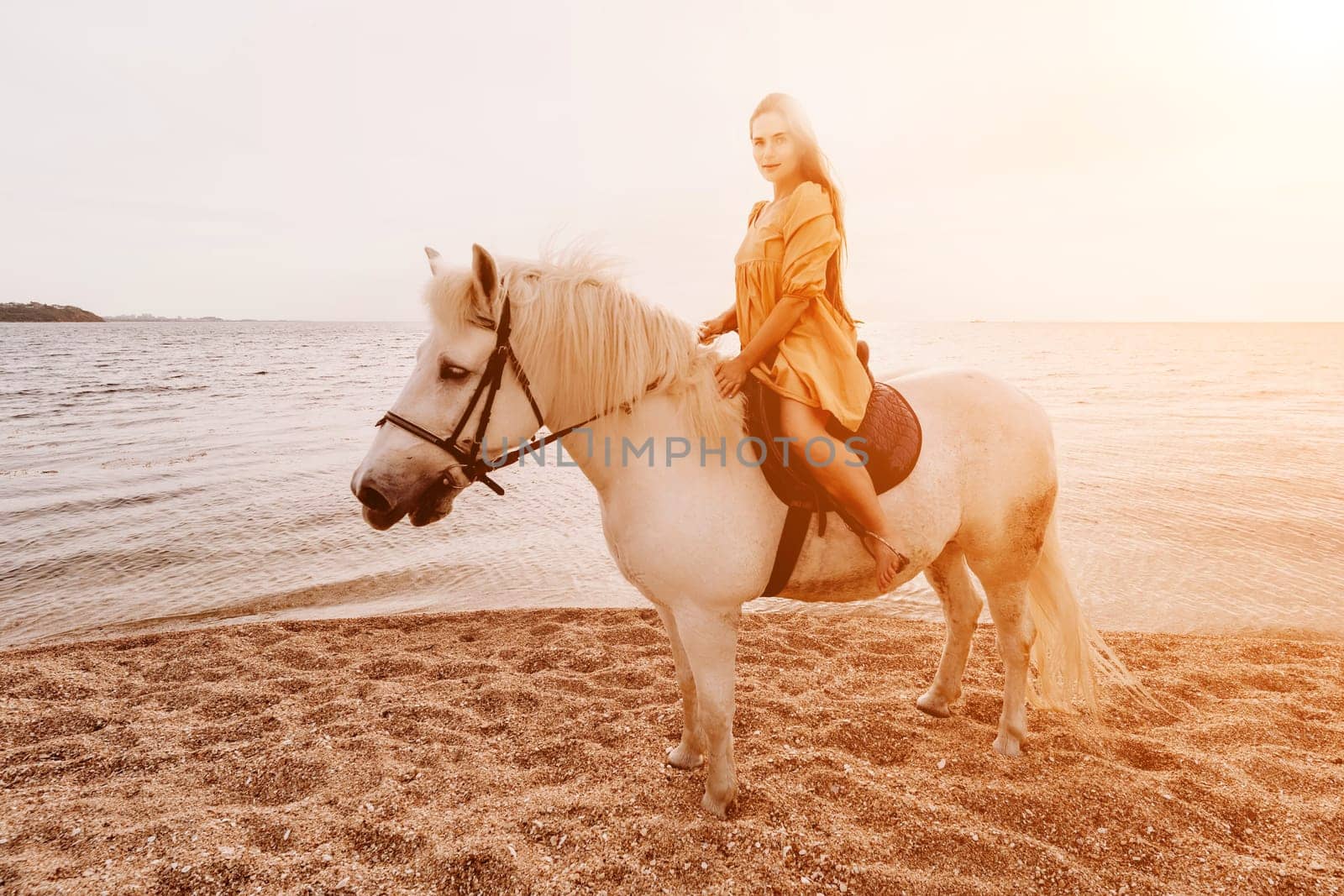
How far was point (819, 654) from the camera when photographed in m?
4.25

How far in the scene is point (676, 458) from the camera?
2.30 metres

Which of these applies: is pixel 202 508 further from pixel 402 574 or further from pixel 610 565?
pixel 610 565

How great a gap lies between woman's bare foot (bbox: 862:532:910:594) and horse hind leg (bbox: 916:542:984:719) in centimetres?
96

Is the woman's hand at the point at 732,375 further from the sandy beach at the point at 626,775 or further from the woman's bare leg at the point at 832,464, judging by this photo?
the sandy beach at the point at 626,775

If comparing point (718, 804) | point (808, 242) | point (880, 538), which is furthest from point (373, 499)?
point (718, 804)

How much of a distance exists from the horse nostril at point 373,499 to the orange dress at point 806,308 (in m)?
1.37

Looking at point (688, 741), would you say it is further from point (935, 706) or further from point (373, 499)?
point (373, 499)

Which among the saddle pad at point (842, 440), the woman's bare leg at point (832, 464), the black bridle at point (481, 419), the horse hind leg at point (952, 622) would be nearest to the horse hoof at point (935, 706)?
the horse hind leg at point (952, 622)

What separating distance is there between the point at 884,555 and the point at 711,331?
1.21m

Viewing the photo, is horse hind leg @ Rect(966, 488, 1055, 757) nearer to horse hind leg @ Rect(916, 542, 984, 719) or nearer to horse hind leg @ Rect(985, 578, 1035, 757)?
horse hind leg @ Rect(985, 578, 1035, 757)

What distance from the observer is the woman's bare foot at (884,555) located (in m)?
2.40

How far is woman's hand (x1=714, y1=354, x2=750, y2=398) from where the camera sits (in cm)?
229

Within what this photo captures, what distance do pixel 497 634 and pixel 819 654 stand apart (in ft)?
7.75

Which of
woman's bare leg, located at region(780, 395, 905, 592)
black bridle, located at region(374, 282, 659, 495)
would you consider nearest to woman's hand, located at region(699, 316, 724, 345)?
woman's bare leg, located at region(780, 395, 905, 592)
